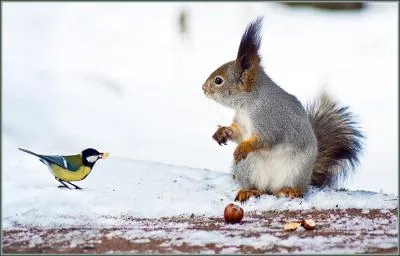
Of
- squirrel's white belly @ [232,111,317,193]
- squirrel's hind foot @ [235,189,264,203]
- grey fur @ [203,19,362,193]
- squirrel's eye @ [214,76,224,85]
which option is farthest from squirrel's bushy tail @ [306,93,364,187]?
squirrel's eye @ [214,76,224,85]

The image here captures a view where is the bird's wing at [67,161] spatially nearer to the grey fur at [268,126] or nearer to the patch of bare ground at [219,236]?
the patch of bare ground at [219,236]

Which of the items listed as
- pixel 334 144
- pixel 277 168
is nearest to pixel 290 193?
pixel 277 168

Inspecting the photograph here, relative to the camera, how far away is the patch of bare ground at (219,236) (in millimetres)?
2367

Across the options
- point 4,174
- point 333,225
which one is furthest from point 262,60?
point 4,174

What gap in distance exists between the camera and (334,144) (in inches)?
142

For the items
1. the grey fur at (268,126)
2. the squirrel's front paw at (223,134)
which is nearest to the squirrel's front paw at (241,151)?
the grey fur at (268,126)

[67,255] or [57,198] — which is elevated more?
[57,198]

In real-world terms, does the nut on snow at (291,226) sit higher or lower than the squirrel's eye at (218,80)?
lower

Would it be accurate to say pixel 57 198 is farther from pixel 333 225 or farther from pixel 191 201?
pixel 333 225

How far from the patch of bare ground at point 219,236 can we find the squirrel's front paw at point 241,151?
0.27 meters

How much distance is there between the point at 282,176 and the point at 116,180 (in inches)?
27.0

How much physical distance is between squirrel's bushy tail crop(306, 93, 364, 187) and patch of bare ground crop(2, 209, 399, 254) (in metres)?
0.60

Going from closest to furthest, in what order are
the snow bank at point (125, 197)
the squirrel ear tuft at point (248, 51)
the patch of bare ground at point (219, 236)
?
the patch of bare ground at point (219, 236), the snow bank at point (125, 197), the squirrel ear tuft at point (248, 51)

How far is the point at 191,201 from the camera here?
3236 millimetres
